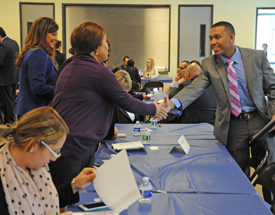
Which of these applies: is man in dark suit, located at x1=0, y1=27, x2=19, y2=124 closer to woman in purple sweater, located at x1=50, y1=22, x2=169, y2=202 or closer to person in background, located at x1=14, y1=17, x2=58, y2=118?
person in background, located at x1=14, y1=17, x2=58, y2=118

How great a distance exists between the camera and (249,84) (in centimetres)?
279

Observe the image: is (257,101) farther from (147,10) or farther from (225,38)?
(147,10)

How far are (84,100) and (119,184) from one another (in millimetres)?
814

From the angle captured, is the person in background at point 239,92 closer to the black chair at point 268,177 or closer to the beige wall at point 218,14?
the black chair at point 268,177

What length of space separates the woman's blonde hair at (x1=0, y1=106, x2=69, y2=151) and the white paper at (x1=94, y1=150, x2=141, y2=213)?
255mm

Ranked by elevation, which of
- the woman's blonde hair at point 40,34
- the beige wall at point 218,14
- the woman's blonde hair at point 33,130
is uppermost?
the beige wall at point 218,14

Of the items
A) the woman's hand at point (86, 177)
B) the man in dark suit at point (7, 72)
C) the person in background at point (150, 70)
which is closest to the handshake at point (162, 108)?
the woman's hand at point (86, 177)

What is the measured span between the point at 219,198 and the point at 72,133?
2.97 feet

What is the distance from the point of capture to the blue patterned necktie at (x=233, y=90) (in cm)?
280

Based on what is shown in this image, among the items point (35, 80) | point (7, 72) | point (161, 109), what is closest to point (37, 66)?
point (35, 80)

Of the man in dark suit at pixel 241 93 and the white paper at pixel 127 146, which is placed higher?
the man in dark suit at pixel 241 93

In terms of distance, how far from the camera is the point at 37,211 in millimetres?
1337

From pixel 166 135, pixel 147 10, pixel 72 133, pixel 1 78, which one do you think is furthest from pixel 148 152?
pixel 147 10

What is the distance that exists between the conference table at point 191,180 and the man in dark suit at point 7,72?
3030mm
